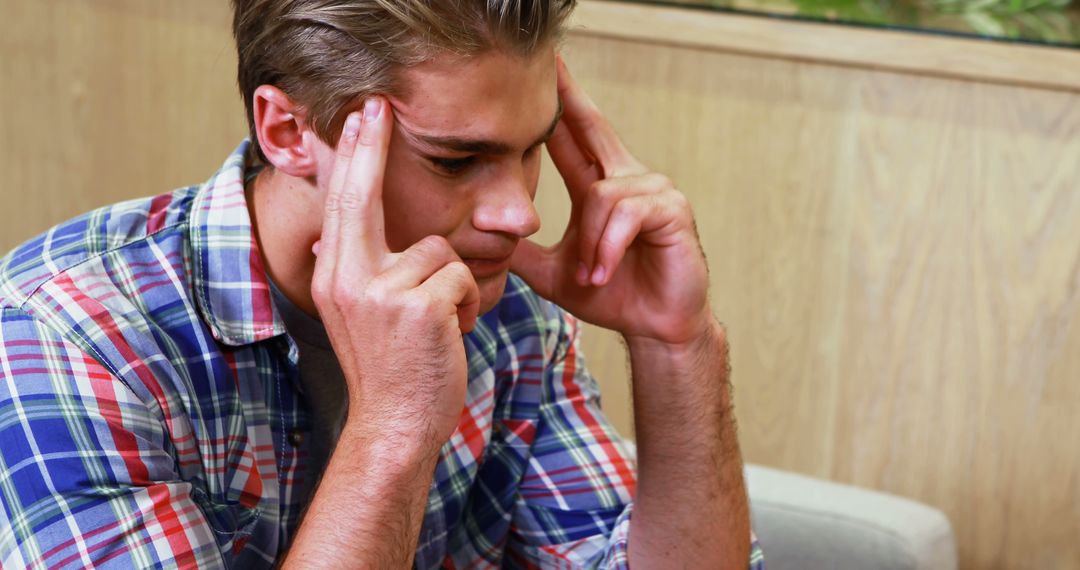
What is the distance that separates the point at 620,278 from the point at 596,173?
126 millimetres

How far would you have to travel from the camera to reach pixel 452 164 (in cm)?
119

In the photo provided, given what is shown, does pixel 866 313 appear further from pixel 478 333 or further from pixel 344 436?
pixel 344 436

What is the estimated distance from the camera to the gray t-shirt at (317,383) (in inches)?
50.9

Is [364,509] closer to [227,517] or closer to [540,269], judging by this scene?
[227,517]

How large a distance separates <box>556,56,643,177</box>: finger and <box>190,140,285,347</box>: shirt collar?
38 centimetres

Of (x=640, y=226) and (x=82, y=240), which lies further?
(x=640, y=226)

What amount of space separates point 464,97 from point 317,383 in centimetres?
35

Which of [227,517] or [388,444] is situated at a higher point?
[388,444]

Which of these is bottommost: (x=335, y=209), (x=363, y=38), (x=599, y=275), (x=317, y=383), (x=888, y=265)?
(x=888, y=265)

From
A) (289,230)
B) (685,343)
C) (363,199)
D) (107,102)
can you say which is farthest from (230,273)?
(107,102)

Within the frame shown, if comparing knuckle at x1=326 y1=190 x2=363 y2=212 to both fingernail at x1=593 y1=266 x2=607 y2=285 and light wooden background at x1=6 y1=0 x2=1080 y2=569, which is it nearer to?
fingernail at x1=593 y1=266 x2=607 y2=285

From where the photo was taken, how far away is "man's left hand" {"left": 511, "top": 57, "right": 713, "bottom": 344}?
1.34 metres

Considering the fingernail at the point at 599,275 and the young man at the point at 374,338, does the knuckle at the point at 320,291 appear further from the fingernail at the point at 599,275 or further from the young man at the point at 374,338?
the fingernail at the point at 599,275

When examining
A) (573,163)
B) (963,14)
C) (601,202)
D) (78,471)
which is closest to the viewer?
(78,471)
